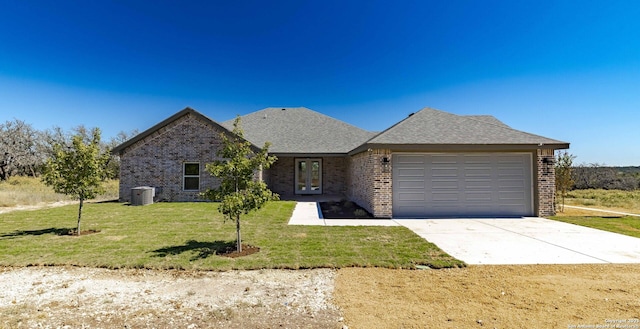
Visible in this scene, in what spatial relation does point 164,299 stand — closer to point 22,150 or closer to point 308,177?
point 308,177

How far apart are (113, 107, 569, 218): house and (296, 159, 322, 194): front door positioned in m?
3.95

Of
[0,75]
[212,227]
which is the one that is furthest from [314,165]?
[0,75]

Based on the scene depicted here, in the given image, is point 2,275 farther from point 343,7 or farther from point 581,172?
point 581,172

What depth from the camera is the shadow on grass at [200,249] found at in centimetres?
570

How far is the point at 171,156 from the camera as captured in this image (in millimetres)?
14727

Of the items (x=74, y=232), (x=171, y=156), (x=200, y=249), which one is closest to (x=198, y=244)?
(x=200, y=249)

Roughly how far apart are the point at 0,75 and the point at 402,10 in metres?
21.9

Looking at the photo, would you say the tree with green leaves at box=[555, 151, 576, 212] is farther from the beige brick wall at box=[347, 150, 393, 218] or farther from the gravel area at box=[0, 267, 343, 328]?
the gravel area at box=[0, 267, 343, 328]

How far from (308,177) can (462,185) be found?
9.83 metres

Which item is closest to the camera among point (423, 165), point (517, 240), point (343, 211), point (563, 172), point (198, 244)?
point (198, 244)

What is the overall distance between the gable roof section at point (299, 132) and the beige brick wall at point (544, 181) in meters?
8.64

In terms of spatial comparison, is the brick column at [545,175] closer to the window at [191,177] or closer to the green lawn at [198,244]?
the green lawn at [198,244]

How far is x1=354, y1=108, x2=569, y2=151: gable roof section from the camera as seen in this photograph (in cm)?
1001

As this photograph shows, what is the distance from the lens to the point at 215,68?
1792 centimetres
